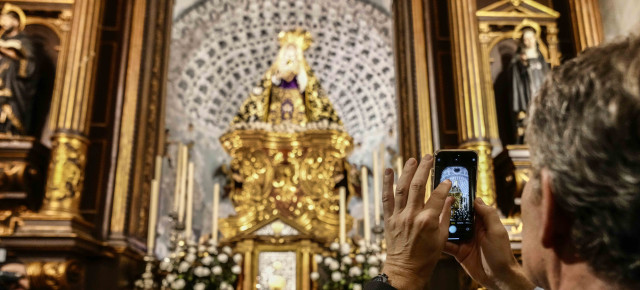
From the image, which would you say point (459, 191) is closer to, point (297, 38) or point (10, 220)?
Answer: point (10, 220)

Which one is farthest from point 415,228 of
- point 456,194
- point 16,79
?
point 16,79

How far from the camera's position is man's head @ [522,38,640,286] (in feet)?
1.86

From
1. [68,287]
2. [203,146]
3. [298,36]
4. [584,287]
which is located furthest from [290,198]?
[584,287]

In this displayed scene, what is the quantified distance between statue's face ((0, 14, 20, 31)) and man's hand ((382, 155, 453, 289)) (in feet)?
14.1

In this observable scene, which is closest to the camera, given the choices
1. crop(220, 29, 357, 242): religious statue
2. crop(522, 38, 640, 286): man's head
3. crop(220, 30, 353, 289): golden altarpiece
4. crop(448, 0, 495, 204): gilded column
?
crop(522, 38, 640, 286): man's head

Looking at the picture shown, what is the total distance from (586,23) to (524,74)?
2.83 ft

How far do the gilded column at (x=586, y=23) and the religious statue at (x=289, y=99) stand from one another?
7.27 feet

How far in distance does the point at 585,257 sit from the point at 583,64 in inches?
8.5

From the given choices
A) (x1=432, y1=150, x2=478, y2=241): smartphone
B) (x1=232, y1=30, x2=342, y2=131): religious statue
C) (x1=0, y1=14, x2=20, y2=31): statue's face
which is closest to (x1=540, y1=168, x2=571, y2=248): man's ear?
(x1=432, y1=150, x2=478, y2=241): smartphone

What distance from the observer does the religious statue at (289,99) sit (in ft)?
18.3

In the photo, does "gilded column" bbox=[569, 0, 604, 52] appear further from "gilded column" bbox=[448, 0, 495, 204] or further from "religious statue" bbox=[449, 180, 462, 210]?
"religious statue" bbox=[449, 180, 462, 210]

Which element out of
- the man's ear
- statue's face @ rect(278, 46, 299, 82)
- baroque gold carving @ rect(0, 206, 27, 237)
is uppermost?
statue's face @ rect(278, 46, 299, 82)

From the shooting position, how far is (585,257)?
2.11ft

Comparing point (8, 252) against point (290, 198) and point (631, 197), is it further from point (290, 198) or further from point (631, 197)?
point (631, 197)
